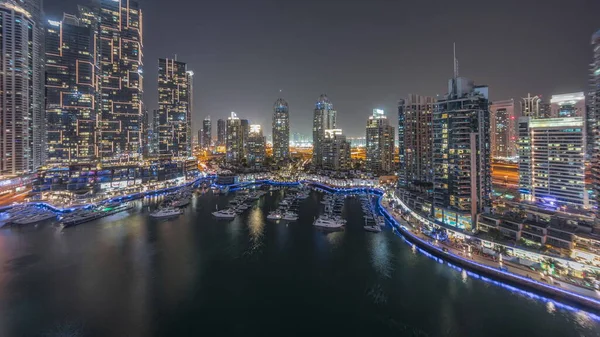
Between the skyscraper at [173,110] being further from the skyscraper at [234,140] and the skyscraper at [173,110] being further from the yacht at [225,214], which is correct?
the yacht at [225,214]

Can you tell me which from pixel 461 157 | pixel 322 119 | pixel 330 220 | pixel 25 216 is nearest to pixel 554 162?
pixel 461 157

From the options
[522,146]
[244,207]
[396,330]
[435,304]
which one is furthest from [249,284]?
[522,146]

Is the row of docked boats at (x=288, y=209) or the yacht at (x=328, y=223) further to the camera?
the row of docked boats at (x=288, y=209)

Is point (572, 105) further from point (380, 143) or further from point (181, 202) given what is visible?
point (181, 202)

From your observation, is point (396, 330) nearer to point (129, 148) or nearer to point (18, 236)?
point (18, 236)

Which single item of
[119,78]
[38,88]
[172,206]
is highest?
[119,78]

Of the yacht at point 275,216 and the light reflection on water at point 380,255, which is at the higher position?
the yacht at point 275,216

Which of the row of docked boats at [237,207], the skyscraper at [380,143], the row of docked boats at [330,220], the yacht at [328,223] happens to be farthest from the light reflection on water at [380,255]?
the skyscraper at [380,143]
